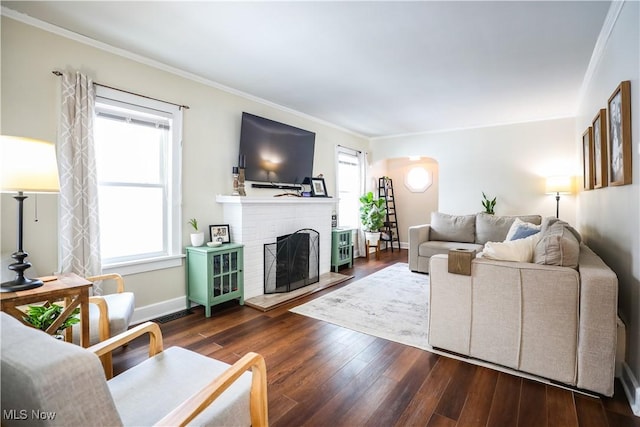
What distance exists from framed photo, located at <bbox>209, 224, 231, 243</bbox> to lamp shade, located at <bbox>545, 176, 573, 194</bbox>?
459cm

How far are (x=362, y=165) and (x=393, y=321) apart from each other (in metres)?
3.86

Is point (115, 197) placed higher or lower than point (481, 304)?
higher

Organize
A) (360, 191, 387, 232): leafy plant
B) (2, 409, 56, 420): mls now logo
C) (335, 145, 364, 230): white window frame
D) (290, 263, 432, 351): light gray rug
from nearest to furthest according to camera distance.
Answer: (2, 409, 56, 420): mls now logo → (290, 263, 432, 351): light gray rug → (335, 145, 364, 230): white window frame → (360, 191, 387, 232): leafy plant

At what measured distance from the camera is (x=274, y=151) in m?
4.15

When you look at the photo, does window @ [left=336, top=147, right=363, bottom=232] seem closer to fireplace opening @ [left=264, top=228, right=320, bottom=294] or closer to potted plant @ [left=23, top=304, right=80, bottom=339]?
fireplace opening @ [left=264, top=228, right=320, bottom=294]

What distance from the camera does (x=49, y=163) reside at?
163cm

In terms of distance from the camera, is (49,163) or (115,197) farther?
(115,197)

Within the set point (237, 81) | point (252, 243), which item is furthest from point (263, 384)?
point (237, 81)

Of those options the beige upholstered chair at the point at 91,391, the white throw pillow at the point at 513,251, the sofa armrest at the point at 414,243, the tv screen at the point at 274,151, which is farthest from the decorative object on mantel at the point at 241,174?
the sofa armrest at the point at 414,243

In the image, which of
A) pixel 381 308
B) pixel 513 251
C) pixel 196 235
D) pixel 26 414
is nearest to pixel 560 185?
pixel 513 251

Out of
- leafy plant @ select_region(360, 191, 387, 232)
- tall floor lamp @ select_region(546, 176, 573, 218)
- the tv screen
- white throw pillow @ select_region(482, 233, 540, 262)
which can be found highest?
the tv screen

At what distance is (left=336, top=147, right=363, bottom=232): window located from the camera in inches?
230

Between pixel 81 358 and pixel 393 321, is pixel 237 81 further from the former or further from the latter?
pixel 81 358

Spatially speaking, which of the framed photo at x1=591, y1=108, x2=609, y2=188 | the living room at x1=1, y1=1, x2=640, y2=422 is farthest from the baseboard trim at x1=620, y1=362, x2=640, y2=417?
the framed photo at x1=591, y1=108, x2=609, y2=188
